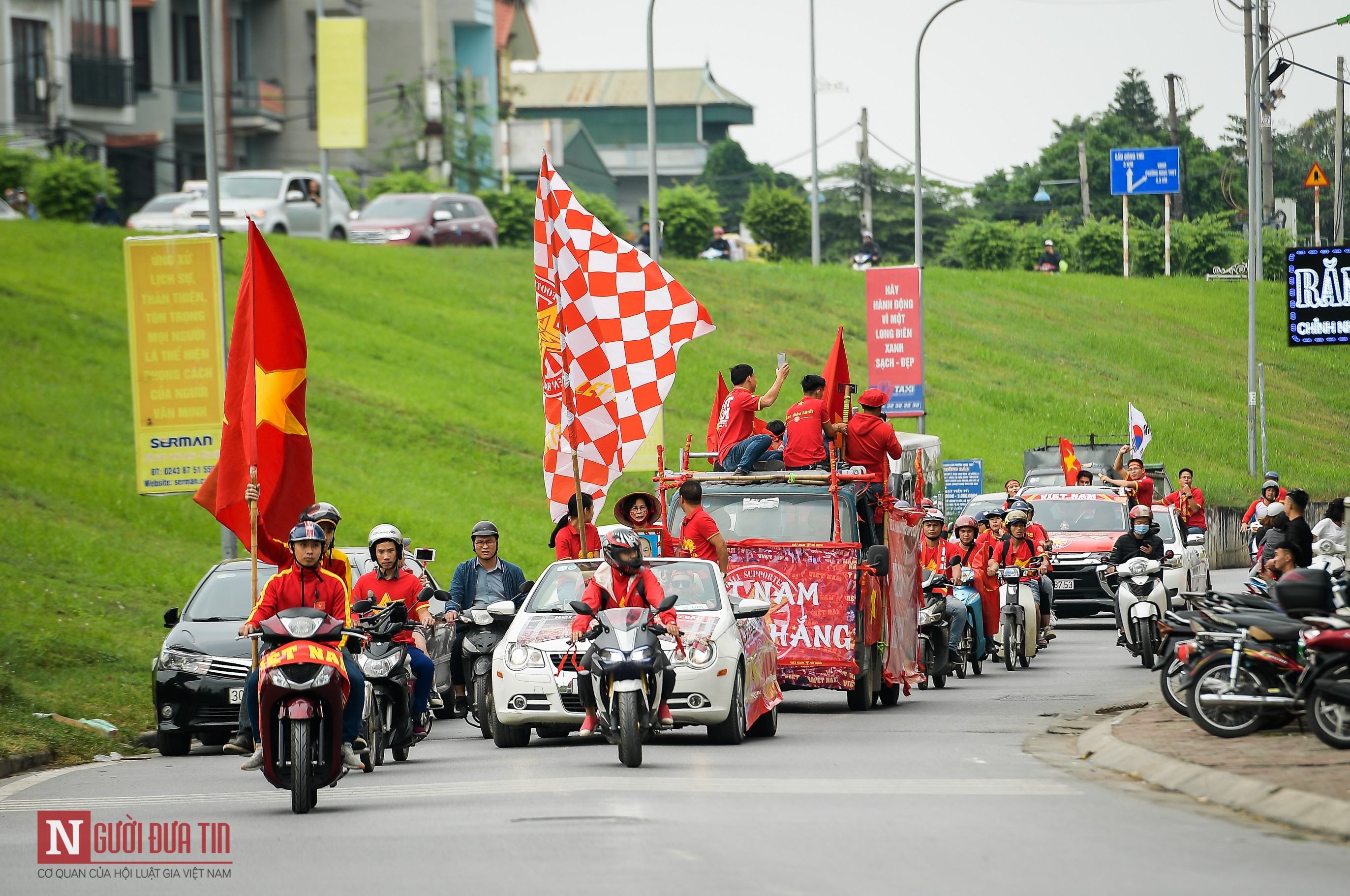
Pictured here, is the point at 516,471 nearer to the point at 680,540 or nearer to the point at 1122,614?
the point at 1122,614

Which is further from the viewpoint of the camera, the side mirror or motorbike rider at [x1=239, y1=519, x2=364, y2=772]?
the side mirror

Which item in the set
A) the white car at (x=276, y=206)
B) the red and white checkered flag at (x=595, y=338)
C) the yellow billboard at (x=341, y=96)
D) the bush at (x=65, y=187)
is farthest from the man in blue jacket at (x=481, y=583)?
the bush at (x=65, y=187)

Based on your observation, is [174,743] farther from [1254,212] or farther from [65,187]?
[65,187]

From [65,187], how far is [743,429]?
33.1 metres

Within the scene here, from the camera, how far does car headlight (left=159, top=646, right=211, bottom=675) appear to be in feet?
52.7

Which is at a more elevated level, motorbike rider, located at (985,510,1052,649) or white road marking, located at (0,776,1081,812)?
motorbike rider, located at (985,510,1052,649)

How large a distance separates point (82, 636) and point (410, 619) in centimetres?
912

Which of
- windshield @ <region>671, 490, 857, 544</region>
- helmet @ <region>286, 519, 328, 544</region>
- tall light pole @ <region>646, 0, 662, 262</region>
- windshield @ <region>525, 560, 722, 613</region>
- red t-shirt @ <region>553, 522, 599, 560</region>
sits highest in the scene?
tall light pole @ <region>646, 0, 662, 262</region>

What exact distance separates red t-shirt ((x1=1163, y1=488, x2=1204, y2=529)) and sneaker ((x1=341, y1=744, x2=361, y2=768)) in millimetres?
21707

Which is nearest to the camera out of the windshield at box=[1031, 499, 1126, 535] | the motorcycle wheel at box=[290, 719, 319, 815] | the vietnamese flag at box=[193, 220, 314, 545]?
the motorcycle wheel at box=[290, 719, 319, 815]

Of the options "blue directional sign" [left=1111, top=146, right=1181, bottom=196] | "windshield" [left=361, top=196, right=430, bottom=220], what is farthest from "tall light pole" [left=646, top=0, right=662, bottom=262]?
"blue directional sign" [left=1111, top=146, right=1181, bottom=196]

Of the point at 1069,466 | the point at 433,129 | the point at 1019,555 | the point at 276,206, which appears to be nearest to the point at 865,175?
the point at 433,129

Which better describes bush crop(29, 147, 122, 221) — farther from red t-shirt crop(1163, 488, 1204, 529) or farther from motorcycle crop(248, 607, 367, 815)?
motorcycle crop(248, 607, 367, 815)

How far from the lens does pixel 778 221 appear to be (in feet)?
226
